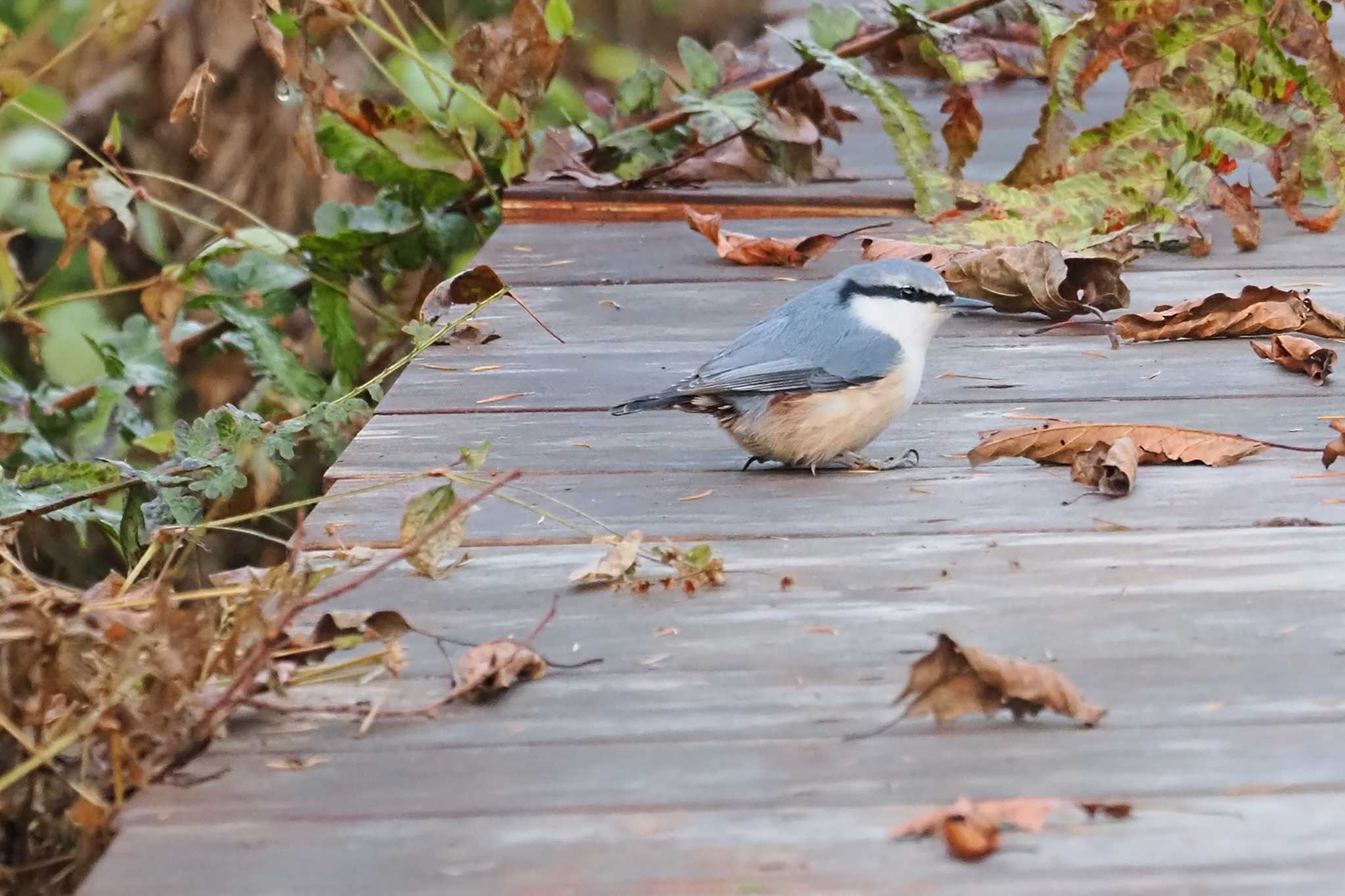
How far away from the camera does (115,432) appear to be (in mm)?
4344

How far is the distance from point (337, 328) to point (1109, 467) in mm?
2357

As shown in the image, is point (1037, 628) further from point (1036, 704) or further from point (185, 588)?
point (185, 588)

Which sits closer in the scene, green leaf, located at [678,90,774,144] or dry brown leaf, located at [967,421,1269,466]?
dry brown leaf, located at [967,421,1269,466]

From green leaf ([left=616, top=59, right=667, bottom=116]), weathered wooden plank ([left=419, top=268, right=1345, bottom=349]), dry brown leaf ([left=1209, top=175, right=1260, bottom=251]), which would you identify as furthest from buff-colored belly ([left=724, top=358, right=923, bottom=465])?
green leaf ([left=616, top=59, right=667, bottom=116])

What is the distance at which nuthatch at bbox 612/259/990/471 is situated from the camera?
105 inches

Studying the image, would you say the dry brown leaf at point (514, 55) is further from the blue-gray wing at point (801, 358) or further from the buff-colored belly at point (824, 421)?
the buff-colored belly at point (824, 421)

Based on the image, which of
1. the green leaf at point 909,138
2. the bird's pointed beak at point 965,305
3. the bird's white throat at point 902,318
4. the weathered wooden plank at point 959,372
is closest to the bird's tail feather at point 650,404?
the weathered wooden plank at point 959,372

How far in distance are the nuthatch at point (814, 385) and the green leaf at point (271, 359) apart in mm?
1475

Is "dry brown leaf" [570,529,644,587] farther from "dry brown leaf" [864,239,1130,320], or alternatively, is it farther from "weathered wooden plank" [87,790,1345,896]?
"dry brown leaf" [864,239,1130,320]

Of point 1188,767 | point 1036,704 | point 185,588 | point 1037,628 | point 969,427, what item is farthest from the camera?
point 185,588

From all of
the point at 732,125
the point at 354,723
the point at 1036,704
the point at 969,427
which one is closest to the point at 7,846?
the point at 354,723

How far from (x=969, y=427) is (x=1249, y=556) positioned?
2.53 ft

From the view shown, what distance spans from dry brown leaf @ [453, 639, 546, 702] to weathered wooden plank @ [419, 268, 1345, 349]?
5.23 feet

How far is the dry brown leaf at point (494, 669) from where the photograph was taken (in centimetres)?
171
